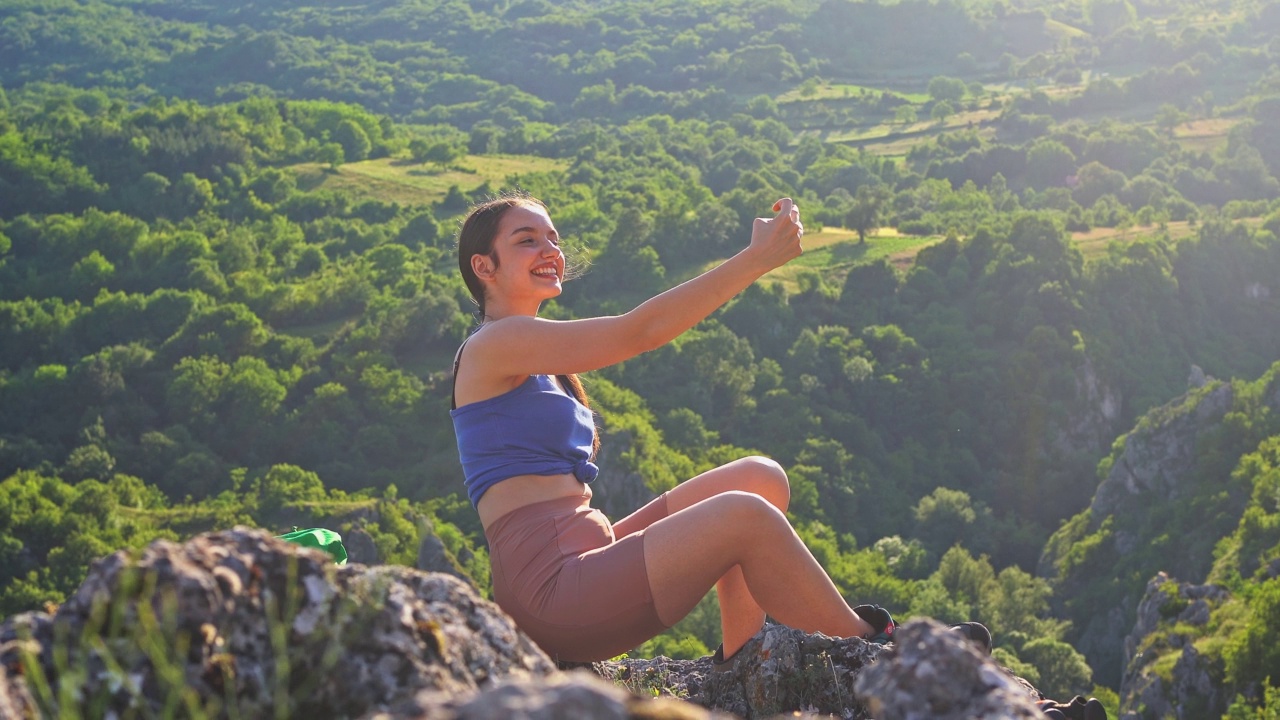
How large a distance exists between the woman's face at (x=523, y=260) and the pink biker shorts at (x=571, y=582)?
2.71 feet

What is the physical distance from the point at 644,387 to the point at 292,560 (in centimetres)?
6590

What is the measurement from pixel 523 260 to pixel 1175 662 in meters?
32.4

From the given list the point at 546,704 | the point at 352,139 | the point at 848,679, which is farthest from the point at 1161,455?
the point at 352,139

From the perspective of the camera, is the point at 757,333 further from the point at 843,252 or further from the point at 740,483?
the point at 740,483

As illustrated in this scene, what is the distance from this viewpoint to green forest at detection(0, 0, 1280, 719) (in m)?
51.3

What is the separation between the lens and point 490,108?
146250mm

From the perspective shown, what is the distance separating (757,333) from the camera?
242 feet

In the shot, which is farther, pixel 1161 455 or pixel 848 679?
pixel 1161 455

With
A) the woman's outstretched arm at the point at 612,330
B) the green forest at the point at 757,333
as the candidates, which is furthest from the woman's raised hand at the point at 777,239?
the green forest at the point at 757,333

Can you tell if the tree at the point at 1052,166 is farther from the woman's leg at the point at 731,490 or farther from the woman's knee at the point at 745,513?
the woman's knee at the point at 745,513

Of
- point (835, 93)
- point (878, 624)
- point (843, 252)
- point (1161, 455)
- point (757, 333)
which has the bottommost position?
point (757, 333)

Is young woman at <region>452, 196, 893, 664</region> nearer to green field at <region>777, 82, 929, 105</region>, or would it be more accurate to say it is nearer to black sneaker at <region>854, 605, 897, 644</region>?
black sneaker at <region>854, 605, 897, 644</region>

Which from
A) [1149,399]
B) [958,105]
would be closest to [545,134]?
[958,105]

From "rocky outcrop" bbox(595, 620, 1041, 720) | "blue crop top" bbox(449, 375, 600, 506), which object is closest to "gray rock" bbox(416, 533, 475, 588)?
"rocky outcrop" bbox(595, 620, 1041, 720)
